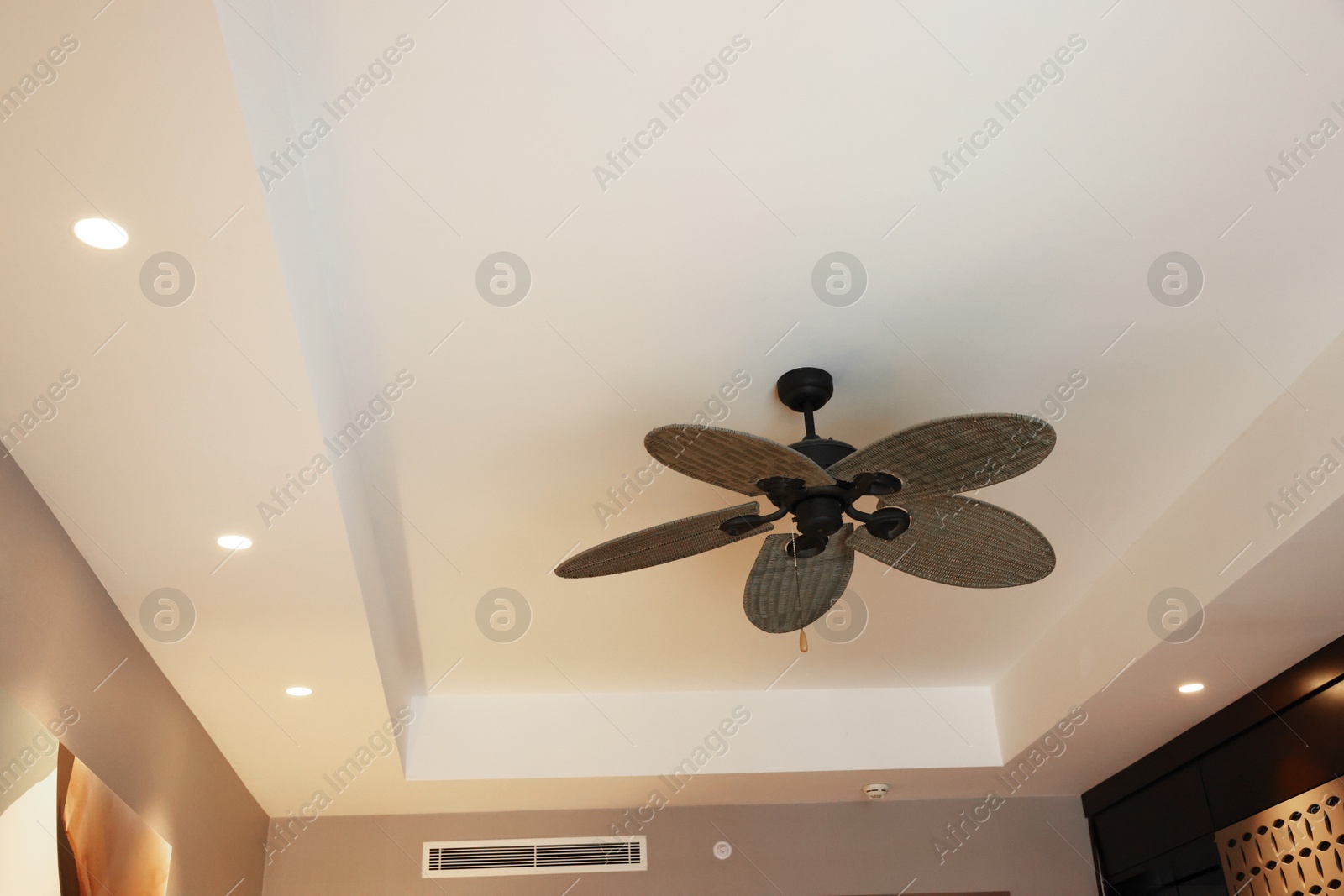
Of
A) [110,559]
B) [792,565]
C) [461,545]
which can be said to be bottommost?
[792,565]

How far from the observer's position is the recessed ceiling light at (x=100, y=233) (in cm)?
144

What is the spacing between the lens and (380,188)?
5.67ft

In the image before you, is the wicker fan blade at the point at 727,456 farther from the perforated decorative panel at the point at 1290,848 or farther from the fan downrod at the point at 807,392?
the perforated decorative panel at the point at 1290,848

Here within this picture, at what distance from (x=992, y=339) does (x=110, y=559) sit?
6.82 ft

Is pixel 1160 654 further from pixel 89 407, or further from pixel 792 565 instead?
pixel 89 407

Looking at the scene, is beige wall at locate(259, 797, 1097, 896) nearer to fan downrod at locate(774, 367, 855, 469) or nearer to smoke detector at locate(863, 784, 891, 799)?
smoke detector at locate(863, 784, 891, 799)

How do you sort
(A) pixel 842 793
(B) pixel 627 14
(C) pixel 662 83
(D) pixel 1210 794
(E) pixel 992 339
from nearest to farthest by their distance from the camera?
1. (B) pixel 627 14
2. (C) pixel 662 83
3. (E) pixel 992 339
4. (D) pixel 1210 794
5. (A) pixel 842 793

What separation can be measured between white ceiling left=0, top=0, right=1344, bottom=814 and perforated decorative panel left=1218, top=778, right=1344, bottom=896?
15.8 inches

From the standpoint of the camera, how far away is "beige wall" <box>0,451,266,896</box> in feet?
6.79

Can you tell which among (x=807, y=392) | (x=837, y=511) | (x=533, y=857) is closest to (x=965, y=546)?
(x=837, y=511)

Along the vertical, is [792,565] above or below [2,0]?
below

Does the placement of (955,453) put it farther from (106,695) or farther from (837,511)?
(106,695)

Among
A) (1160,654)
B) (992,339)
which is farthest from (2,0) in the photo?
(1160,654)

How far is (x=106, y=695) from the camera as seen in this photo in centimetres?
251
